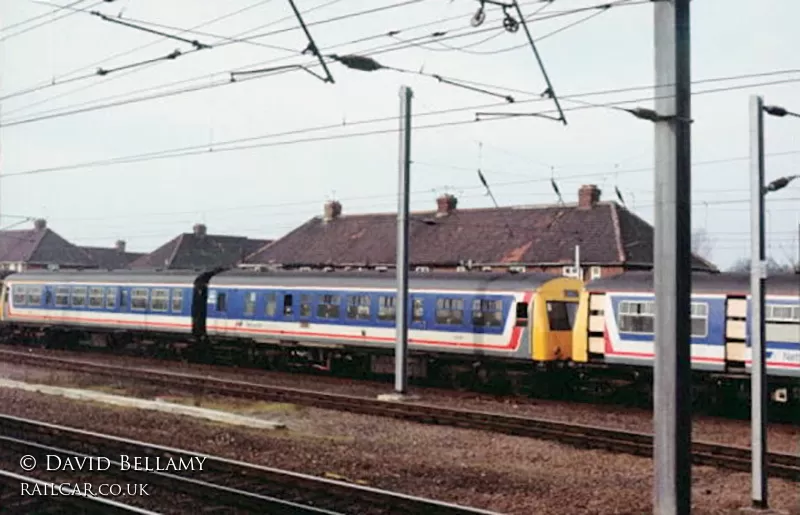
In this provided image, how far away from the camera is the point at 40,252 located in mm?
89688

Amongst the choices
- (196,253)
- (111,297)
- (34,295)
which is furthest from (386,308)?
(196,253)

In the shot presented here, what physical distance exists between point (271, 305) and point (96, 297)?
1048cm

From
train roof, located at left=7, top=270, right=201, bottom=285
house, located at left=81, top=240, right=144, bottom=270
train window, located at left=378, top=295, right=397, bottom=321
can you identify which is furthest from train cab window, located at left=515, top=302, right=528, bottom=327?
house, located at left=81, top=240, right=144, bottom=270

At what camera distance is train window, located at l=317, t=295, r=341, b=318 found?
2711 cm

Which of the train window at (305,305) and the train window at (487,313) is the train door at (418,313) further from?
the train window at (305,305)

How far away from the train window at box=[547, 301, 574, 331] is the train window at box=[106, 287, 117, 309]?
19.2m

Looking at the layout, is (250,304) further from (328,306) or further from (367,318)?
(367,318)

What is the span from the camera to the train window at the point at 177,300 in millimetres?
32438

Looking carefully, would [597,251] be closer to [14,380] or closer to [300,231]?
[300,231]

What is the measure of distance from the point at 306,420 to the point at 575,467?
6.59 m

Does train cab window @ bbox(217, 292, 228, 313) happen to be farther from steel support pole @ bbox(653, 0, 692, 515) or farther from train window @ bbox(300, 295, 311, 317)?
steel support pole @ bbox(653, 0, 692, 515)

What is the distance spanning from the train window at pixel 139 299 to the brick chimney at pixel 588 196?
26673 mm

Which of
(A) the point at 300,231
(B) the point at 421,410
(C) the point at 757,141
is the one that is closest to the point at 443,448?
(B) the point at 421,410
